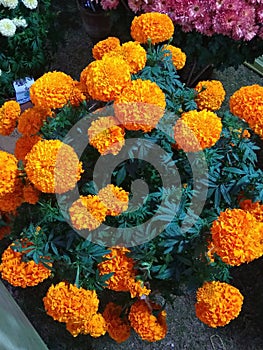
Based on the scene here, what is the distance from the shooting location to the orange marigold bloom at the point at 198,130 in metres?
1.01

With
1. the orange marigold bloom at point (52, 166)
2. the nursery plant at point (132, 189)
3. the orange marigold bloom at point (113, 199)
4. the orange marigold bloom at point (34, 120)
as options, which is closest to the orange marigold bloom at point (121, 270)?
the nursery plant at point (132, 189)

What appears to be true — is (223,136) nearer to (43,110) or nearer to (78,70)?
(43,110)

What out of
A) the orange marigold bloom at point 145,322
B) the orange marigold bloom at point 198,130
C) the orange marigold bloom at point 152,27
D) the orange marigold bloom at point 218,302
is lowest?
the orange marigold bloom at point 145,322

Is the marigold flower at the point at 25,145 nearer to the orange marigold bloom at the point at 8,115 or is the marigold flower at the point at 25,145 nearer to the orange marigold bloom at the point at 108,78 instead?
the orange marigold bloom at the point at 8,115

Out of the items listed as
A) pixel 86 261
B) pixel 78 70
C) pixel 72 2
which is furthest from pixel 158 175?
pixel 72 2

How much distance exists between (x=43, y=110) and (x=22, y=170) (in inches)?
6.7

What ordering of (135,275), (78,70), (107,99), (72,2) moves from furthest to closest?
1. (72,2)
2. (78,70)
3. (135,275)
4. (107,99)

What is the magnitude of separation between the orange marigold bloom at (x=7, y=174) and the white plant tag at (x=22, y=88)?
30.5 inches

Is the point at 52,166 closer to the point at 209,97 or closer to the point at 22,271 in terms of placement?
the point at 22,271

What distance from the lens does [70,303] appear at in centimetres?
106

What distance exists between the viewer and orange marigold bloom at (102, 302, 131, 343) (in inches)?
51.4

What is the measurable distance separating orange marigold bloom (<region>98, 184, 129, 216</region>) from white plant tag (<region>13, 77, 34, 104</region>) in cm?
91

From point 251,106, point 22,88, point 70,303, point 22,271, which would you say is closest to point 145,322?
point 70,303

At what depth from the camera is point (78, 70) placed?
2.31 meters
